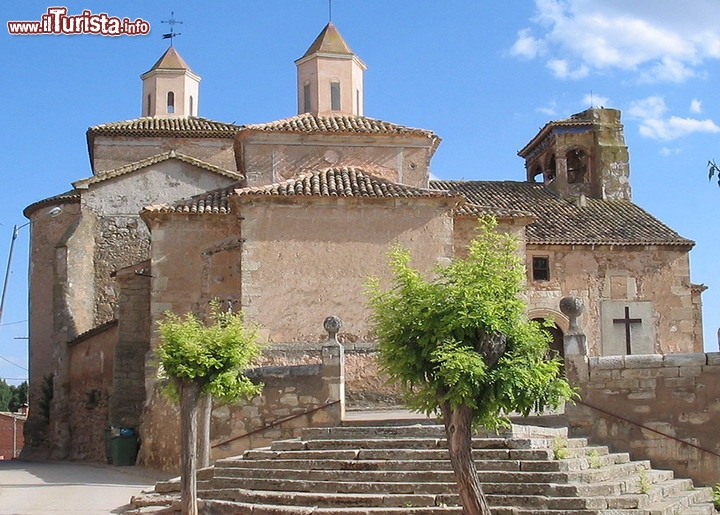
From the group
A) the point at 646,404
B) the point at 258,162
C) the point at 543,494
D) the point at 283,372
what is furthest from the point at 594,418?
the point at 258,162

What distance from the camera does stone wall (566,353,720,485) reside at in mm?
15055

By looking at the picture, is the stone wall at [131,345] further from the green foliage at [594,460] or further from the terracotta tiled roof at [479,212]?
the green foliage at [594,460]

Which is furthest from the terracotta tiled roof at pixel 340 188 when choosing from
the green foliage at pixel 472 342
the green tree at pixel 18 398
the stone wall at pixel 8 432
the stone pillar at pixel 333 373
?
the green tree at pixel 18 398

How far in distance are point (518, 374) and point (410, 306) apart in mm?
1386

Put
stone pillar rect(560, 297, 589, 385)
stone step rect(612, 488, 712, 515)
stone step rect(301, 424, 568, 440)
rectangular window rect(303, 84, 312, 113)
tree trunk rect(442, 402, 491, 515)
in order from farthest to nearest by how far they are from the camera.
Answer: rectangular window rect(303, 84, 312, 113), stone pillar rect(560, 297, 589, 385), stone step rect(301, 424, 568, 440), stone step rect(612, 488, 712, 515), tree trunk rect(442, 402, 491, 515)

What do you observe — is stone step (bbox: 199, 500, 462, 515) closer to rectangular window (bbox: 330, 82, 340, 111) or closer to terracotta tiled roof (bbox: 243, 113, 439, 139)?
terracotta tiled roof (bbox: 243, 113, 439, 139)

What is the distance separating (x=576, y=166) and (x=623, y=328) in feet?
22.5

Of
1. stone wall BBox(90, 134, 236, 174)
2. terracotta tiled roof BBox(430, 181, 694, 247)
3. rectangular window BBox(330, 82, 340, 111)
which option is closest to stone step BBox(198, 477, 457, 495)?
rectangular window BBox(330, 82, 340, 111)

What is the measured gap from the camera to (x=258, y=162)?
2264 cm

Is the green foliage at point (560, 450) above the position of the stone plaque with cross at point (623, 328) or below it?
below

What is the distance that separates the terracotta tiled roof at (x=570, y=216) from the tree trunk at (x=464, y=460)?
16.0m

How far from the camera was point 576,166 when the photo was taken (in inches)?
1227

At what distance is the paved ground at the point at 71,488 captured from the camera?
14422mm

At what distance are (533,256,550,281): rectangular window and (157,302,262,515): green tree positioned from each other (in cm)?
1445
